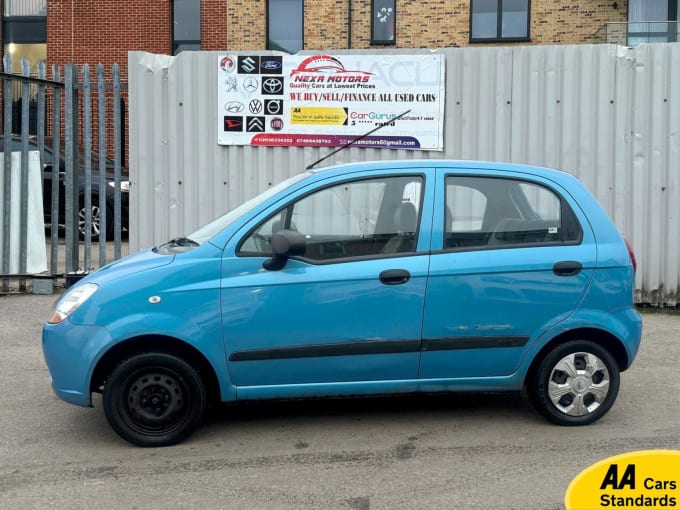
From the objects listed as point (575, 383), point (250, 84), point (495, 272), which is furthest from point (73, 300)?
point (250, 84)

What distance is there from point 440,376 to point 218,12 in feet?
56.1

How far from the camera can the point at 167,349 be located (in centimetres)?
489

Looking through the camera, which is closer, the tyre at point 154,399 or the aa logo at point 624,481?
the aa logo at point 624,481

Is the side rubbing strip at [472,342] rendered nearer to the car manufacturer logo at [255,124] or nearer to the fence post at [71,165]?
the car manufacturer logo at [255,124]

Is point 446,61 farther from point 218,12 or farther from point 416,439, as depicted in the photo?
point 218,12

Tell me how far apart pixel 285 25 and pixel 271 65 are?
11.9m

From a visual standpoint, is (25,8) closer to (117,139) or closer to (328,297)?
(117,139)

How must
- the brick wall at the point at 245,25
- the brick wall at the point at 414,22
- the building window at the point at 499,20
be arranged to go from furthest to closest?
the brick wall at the point at 245,25, the building window at the point at 499,20, the brick wall at the point at 414,22

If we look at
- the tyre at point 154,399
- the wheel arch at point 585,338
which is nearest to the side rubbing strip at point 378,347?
the wheel arch at point 585,338

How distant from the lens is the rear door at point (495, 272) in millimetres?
5047

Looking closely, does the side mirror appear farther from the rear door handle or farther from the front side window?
the rear door handle

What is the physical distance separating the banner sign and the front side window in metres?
4.10

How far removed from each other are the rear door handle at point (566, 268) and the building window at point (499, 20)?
15872 millimetres

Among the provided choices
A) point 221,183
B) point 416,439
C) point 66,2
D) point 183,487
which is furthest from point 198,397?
point 66,2
